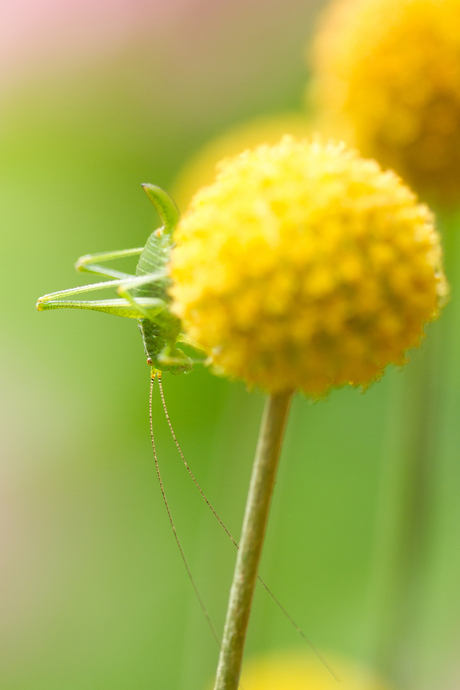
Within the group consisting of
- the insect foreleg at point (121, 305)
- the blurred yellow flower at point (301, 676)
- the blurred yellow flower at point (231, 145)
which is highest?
the blurred yellow flower at point (231, 145)

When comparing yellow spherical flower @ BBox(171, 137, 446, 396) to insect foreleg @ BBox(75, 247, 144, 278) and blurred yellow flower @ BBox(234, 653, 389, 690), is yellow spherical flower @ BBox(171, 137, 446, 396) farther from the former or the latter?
blurred yellow flower @ BBox(234, 653, 389, 690)

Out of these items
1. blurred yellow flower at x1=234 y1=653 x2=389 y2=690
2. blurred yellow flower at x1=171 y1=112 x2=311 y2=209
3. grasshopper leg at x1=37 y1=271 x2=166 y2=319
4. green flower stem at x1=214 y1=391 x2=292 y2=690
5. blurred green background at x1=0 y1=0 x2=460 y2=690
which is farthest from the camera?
blurred green background at x1=0 y1=0 x2=460 y2=690

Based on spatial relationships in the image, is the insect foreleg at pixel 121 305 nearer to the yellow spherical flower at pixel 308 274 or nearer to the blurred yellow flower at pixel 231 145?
the yellow spherical flower at pixel 308 274

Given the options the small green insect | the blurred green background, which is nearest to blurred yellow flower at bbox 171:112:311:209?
the blurred green background

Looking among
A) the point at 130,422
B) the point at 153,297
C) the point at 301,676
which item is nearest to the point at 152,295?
the point at 153,297

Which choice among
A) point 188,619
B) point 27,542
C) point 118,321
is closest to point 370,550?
point 188,619

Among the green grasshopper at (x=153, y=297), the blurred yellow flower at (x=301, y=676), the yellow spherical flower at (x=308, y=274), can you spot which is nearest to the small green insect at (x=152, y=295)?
the green grasshopper at (x=153, y=297)

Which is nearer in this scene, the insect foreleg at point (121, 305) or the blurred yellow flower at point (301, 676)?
the insect foreleg at point (121, 305)
